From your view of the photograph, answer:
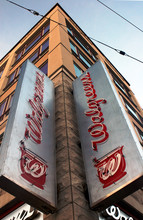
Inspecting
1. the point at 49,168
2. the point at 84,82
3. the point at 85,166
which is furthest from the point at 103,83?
the point at 49,168

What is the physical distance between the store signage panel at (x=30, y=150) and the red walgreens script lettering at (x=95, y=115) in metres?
1.12

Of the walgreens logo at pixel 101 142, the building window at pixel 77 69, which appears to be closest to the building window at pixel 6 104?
the building window at pixel 77 69

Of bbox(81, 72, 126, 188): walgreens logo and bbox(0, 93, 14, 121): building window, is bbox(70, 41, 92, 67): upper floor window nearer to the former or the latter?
bbox(0, 93, 14, 121): building window

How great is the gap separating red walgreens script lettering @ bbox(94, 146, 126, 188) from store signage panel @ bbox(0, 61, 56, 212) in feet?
3.48

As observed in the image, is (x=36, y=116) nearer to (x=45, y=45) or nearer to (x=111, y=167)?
(x=111, y=167)

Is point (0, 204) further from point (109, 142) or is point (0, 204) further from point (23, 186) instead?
point (109, 142)

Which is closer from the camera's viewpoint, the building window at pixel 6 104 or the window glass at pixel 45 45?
the building window at pixel 6 104

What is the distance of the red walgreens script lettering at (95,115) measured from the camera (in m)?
5.13

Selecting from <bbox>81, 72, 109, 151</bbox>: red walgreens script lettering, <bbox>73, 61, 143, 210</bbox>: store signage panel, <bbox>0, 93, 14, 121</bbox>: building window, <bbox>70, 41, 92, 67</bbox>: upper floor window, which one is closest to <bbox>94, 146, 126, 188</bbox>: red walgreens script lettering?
<bbox>73, 61, 143, 210</bbox>: store signage panel

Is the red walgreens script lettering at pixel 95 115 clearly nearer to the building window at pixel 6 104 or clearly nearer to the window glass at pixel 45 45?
the building window at pixel 6 104

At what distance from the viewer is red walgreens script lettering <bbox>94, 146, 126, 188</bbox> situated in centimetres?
405

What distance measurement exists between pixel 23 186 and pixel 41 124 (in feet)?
7.29

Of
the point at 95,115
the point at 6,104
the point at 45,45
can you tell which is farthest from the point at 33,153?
the point at 45,45

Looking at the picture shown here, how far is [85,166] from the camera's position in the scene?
4.91 m
